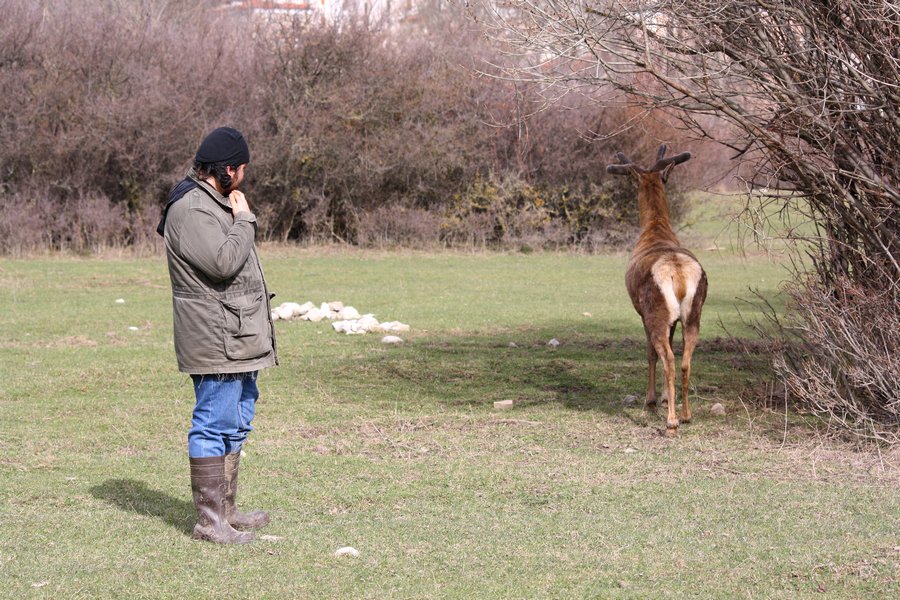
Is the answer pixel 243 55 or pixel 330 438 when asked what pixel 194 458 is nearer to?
pixel 330 438

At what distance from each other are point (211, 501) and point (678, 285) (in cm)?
454

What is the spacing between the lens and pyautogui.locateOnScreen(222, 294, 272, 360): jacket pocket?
5844 millimetres

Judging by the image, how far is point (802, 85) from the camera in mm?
8523

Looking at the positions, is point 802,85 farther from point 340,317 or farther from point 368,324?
point 340,317

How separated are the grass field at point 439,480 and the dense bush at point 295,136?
12.2m

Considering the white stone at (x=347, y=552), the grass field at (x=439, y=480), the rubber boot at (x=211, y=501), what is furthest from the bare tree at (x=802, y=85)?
the white stone at (x=347, y=552)

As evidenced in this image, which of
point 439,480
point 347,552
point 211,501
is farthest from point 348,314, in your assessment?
point 347,552

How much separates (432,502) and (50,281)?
1594 centimetres

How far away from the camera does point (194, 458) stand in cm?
596

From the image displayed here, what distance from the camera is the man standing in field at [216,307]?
580 centimetres

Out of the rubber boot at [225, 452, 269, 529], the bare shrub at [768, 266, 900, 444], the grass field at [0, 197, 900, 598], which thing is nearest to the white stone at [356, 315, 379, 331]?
the grass field at [0, 197, 900, 598]

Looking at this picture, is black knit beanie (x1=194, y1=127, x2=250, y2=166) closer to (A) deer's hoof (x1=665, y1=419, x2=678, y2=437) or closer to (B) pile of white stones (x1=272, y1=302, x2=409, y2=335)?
(A) deer's hoof (x1=665, y1=419, x2=678, y2=437)

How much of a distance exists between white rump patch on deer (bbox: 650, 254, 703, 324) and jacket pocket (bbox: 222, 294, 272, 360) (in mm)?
4080

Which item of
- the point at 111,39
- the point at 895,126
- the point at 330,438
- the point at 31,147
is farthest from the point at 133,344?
the point at 111,39
